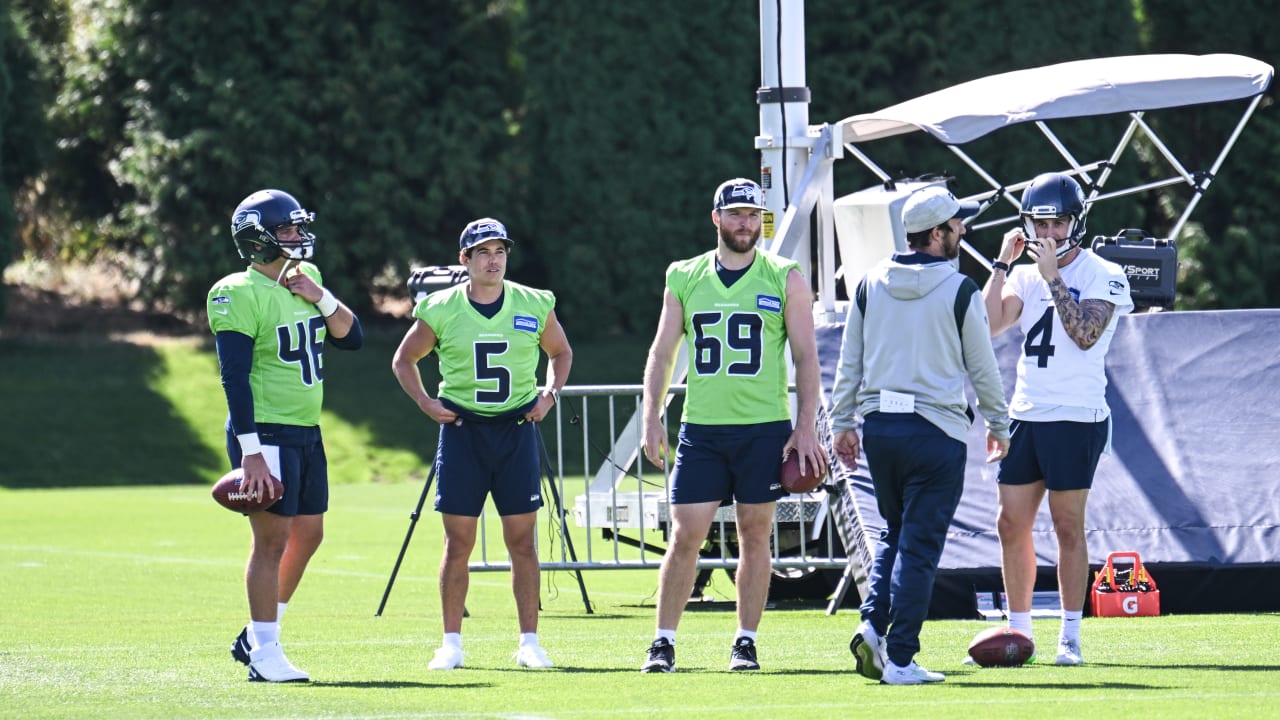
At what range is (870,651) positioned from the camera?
304 inches

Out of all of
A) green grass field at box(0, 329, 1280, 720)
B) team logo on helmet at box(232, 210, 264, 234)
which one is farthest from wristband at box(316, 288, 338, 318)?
green grass field at box(0, 329, 1280, 720)

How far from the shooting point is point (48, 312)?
33.5m

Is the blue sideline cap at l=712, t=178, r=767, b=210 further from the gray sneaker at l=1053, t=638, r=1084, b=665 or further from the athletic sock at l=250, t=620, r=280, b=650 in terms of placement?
the athletic sock at l=250, t=620, r=280, b=650

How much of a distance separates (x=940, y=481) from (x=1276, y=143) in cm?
2693

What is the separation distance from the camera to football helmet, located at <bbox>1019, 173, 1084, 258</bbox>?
27.5ft

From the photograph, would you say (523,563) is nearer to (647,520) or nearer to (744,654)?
(744,654)

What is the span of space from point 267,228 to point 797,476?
2394mm

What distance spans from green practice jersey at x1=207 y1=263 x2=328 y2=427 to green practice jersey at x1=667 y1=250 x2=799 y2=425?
5.12ft

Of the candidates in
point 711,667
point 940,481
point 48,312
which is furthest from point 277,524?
point 48,312

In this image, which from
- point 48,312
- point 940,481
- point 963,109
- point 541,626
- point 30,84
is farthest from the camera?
point 48,312

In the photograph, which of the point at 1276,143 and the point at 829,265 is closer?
the point at 829,265

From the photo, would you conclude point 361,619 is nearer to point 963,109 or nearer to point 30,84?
point 963,109

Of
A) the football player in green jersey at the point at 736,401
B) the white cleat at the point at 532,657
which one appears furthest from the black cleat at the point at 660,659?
the white cleat at the point at 532,657

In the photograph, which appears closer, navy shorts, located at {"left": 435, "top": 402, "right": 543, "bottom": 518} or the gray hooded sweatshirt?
the gray hooded sweatshirt
